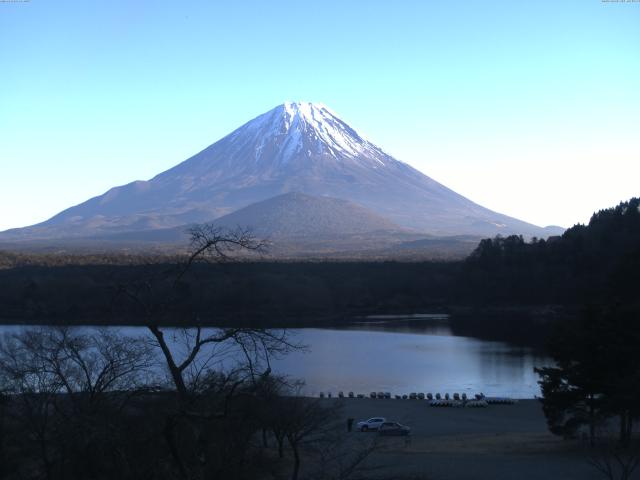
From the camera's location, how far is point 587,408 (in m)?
11.1

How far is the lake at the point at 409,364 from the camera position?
18.3 metres

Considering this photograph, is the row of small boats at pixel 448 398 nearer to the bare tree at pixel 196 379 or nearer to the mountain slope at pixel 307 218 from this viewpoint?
the bare tree at pixel 196 379

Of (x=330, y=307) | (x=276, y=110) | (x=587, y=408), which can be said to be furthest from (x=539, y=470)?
(x=276, y=110)

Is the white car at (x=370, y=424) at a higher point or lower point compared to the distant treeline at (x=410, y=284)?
lower

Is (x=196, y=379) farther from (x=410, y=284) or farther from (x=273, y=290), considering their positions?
(x=410, y=284)

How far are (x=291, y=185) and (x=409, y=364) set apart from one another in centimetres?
9431

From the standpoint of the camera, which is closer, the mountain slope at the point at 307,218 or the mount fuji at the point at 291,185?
the mountain slope at the point at 307,218

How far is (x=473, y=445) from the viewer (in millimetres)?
11375

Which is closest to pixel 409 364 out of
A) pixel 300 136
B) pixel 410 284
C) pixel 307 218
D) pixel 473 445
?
pixel 473 445

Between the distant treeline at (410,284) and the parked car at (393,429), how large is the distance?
14493 millimetres

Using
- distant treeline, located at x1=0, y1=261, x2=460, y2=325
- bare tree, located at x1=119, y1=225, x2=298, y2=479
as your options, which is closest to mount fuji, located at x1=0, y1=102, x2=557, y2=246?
distant treeline, located at x1=0, y1=261, x2=460, y2=325

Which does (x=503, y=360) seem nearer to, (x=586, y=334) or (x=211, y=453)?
(x=586, y=334)

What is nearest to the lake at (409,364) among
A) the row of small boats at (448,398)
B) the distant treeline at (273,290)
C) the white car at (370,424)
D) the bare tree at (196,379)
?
the row of small boats at (448,398)

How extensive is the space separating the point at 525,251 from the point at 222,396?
37329 mm
